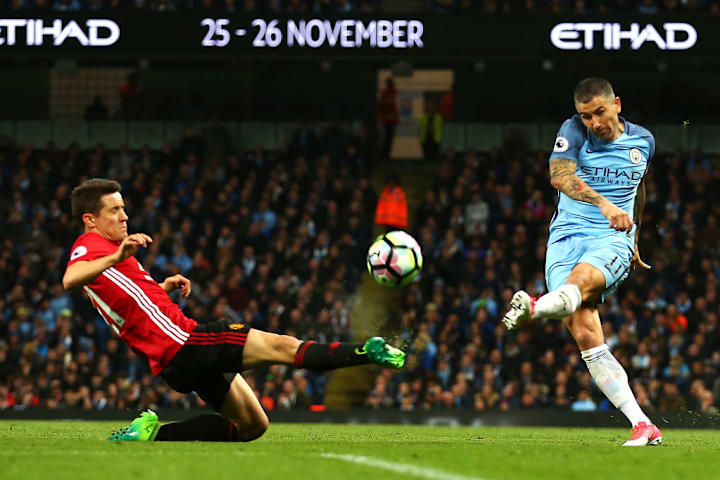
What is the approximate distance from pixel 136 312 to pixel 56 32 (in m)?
13.0

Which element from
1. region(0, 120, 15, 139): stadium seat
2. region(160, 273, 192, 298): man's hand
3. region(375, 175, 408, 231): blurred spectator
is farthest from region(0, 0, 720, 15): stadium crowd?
region(160, 273, 192, 298): man's hand

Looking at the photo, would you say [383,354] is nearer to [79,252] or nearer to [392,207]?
[79,252]

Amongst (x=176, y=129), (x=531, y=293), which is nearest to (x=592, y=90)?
(x=531, y=293)

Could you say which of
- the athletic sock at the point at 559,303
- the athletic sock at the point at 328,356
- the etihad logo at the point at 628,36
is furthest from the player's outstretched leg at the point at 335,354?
the etihad logo at the point at 628,36

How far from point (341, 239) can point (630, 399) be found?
444 inches

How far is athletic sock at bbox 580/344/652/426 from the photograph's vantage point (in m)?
7.73

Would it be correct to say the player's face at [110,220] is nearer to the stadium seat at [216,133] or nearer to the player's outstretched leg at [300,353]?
the player's outstretched leg at [300,353]

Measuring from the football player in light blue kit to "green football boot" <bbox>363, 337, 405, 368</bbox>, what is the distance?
1.32 metres

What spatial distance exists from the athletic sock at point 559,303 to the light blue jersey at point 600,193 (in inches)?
21.0

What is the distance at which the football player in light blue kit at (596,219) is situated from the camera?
7.61 m

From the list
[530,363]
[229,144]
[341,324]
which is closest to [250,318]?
[341,324]

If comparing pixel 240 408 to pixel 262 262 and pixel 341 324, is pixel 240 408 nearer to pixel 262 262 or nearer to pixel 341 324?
pixel 341 324

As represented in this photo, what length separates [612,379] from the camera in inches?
305

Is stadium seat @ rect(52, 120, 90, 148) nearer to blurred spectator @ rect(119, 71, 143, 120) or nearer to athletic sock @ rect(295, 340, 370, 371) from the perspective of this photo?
blurred spectator @ rect(119, 71, 143, 120)
